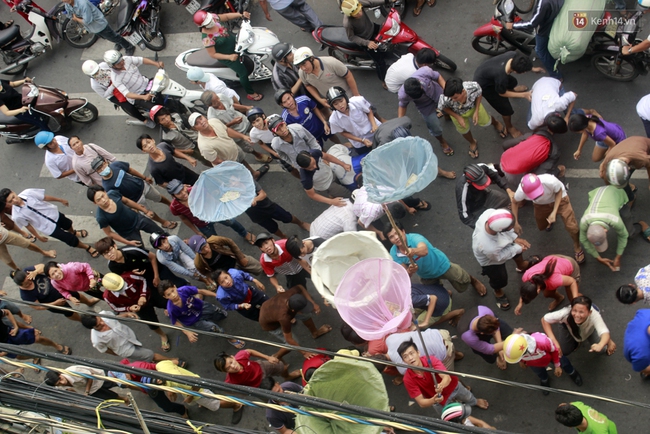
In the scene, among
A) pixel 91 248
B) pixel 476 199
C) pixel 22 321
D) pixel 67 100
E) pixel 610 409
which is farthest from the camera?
pixel 67 100

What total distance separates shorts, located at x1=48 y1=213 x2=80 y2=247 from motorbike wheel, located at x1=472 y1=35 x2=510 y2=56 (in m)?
5.77

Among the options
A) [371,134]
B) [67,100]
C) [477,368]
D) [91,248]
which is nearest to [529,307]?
[477,368]

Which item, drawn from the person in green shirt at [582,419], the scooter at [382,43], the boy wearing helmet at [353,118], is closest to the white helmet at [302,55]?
the boy wearing helmet at [353,118]

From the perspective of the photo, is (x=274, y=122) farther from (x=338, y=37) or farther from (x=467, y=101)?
(x=338, y=37)

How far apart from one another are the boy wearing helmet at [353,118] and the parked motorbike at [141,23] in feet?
13.6

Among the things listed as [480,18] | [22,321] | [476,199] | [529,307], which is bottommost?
[22,321]

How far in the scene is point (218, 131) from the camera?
7297 mm

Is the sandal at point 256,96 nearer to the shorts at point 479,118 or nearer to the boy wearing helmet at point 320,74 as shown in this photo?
the boy wearing helmet at point 320,74

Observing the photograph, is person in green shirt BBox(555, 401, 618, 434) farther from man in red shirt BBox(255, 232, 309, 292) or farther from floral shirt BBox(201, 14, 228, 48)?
floral shirt BBox(201, 14, 228, 48)

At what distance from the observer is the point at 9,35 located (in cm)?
1038

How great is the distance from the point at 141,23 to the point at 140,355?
579cm

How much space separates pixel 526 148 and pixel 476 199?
797 mm

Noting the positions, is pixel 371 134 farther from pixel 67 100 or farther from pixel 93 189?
pixel 67 100

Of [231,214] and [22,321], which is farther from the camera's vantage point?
[22,321]
